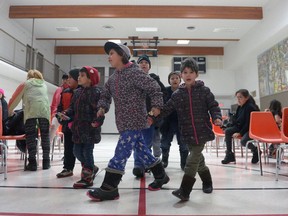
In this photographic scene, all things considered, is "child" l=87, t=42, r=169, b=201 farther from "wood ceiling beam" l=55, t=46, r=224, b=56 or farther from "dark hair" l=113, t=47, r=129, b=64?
"wood ceiling beam" l=55, t=46, r=224, b=56

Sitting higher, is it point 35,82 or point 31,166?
point 35,82

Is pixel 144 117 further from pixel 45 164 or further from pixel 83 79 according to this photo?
pixel 45 164

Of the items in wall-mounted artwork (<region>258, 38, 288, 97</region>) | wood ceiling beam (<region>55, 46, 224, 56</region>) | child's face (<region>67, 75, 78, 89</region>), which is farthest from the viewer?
wood ceiling beam (<region>55, 46, 224, 56</region>)

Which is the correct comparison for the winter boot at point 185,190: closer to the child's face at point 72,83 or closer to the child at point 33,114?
the child's face at point 72,83

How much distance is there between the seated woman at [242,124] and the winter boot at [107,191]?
2443 millimetres

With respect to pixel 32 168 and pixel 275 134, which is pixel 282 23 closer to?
pixel 275 134

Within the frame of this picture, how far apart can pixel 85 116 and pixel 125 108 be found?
603 mm

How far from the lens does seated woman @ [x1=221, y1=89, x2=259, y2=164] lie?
3953 mm

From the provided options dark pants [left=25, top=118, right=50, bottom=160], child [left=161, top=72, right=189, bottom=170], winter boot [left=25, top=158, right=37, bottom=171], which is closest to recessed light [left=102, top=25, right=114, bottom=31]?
dark pants [left=25, top=118, right=50, bottom=160]

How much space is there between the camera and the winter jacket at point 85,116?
2373 millimetres

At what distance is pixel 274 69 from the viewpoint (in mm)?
9086

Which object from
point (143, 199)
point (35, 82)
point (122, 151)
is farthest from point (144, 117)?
point (35, 82)

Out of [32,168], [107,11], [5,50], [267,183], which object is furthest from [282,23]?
[5,50]

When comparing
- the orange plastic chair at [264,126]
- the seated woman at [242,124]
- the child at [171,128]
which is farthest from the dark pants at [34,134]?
the orange plastic chair at [264,126]
